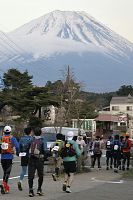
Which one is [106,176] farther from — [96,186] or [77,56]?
[77,56]

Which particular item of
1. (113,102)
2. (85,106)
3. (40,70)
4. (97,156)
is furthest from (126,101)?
(97,156)

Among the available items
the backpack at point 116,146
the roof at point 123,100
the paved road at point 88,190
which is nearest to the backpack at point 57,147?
the paved road at point 88,190

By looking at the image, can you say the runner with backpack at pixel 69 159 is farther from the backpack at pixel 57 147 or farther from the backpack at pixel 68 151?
the backpack at pixel 57 147

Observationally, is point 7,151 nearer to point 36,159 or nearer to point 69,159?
point 36,159

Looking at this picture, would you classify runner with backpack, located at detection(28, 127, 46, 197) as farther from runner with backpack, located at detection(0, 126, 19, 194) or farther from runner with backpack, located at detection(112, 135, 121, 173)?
runner with backpack, located at detection(112, 135, 121, 173)

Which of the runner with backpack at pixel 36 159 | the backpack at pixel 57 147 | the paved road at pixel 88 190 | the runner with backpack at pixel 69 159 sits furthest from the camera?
the backpack at pixel 57 147

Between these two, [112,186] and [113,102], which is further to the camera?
[113,102]

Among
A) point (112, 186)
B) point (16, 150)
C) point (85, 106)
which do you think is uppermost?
point (85, 106)

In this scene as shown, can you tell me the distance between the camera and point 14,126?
176 ft

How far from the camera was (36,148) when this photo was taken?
1292 centimetres

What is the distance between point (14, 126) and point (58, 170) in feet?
113

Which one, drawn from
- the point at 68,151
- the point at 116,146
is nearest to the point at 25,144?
the point at 68,151

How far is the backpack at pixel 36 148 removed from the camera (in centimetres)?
1290

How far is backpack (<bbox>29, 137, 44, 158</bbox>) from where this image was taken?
42.3ft
